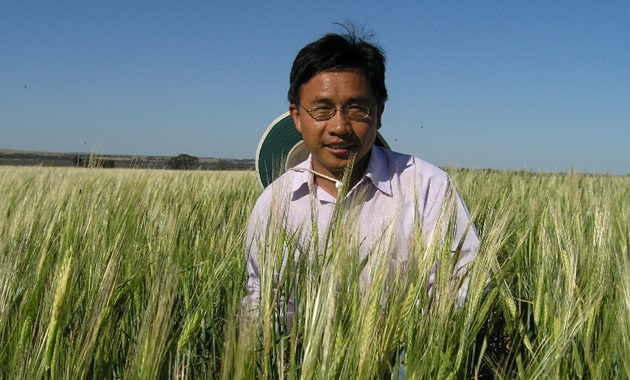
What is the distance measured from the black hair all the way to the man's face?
0.09ft

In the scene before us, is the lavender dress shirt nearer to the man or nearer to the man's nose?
the man

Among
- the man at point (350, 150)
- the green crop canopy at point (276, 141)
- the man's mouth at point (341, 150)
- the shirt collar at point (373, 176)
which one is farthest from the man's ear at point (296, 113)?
the green crop canopy at point (276, 141)

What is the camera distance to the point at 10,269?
102 cm

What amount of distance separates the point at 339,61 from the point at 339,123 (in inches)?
8.4

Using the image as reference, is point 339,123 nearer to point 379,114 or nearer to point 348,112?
point 348,112

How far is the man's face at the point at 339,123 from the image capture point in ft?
5.61

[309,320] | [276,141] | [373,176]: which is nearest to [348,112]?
[373,176]

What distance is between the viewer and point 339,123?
169 cm

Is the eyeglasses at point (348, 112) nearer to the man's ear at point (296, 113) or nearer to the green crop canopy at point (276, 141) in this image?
the man's ear at point (296, 113)

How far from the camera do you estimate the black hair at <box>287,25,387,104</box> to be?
177cm

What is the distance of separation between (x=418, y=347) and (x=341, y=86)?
107 centimetres

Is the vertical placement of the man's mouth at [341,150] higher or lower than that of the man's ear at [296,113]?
lower

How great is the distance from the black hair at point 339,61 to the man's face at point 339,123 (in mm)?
28

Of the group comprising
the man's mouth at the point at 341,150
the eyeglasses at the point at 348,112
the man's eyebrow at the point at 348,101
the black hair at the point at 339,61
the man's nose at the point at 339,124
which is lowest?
the man's mouth at the point at 341,150
